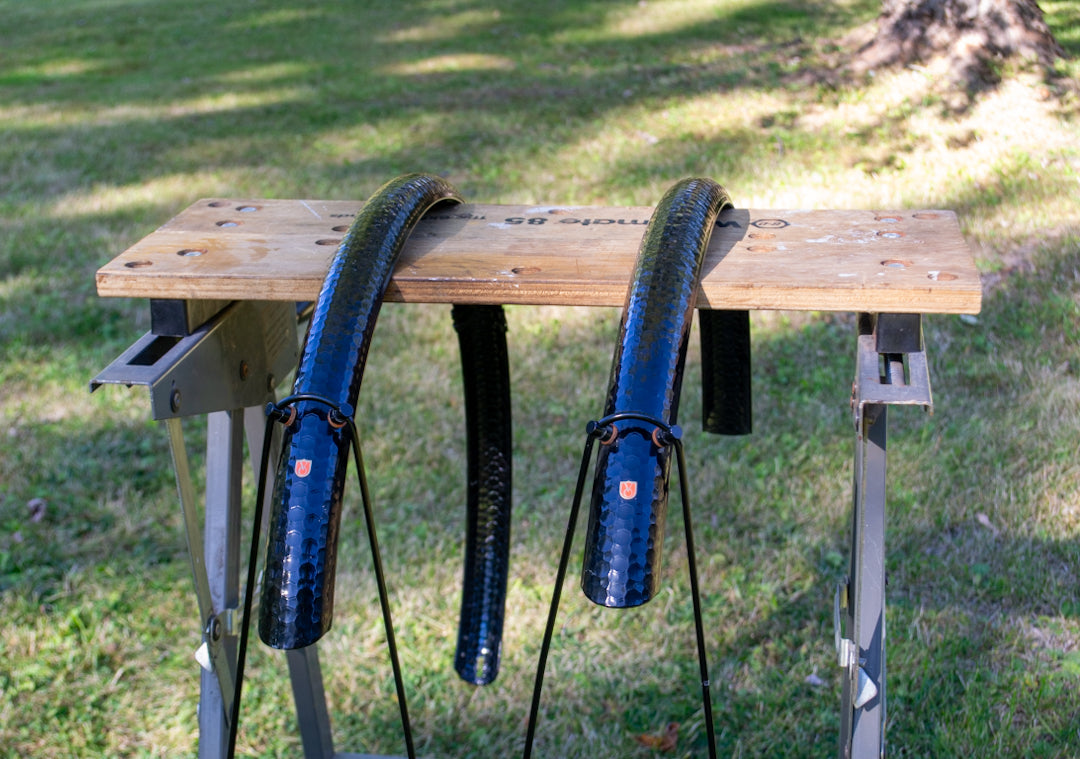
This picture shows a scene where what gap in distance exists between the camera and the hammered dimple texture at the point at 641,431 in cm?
132

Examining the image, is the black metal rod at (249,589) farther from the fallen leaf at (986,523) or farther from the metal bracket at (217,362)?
the fallen leaf at (986,523)

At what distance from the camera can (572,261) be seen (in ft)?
5.96

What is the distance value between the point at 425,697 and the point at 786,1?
26.8 ft

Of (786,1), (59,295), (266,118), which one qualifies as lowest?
(59,295)

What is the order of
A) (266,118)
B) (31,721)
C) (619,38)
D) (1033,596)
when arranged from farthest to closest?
(619,38)
(266,118)
(1033,596)
(31,721)

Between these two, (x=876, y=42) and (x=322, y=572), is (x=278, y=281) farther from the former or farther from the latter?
(x=876, y=42)

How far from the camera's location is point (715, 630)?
3.03 m

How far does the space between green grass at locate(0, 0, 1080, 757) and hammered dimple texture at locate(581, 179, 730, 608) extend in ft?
4.95

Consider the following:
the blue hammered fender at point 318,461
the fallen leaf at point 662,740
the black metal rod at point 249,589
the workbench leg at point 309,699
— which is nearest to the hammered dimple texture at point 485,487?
the workbench leg at point 309,699

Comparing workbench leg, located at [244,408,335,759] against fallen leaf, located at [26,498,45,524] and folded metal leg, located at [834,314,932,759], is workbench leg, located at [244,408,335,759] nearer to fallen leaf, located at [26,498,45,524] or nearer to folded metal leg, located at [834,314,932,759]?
folded metal leg, located at [834,314,932,759]

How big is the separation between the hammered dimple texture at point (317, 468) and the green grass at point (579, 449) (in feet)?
4.95

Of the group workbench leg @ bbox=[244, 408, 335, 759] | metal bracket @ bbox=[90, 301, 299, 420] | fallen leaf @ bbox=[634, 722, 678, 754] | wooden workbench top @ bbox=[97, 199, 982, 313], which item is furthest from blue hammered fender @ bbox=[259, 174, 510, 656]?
fallen leaf @ bbox=[634, 722, 678, 754]

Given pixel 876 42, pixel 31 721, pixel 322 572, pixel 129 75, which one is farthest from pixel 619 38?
pixel 322 572

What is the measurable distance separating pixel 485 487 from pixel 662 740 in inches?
32.8
